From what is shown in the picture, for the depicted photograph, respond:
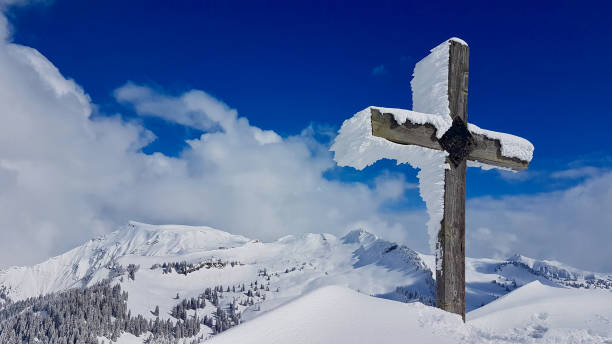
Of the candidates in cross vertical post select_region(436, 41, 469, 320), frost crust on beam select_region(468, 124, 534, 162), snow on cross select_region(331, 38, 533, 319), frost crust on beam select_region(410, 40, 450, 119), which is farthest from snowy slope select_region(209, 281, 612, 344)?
frost crust on beam select_region(410, 40, 450, 119)

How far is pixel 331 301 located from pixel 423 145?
249 cm

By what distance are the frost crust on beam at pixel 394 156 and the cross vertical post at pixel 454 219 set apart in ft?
0.41

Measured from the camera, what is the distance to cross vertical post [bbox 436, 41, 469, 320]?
5.35 m

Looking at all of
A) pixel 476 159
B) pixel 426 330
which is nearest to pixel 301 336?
pixel 426 330

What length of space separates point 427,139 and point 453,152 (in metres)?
0.53

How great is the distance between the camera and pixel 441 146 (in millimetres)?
5641

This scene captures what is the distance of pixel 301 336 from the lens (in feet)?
11.7

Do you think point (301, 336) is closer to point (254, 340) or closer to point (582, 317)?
point (254, 340)

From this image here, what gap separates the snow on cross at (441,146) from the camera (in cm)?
504

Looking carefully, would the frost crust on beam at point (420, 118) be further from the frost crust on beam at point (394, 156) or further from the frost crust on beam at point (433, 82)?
the frost crust on beam at point (394, 156)

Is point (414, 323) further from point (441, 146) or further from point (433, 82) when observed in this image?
point (433, 82)

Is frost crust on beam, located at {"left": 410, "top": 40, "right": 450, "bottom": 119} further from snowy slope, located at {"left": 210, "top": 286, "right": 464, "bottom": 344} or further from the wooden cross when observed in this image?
snowy slope, located at {"left": 210, "top": 286, "right": 464, "bottom": 344}

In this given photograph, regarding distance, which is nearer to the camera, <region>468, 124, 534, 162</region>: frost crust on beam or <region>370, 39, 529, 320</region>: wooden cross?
<region>370, 39, 529, 320</region>: wooden cross

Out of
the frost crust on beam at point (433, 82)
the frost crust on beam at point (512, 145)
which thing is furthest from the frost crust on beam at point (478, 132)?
the frost crust on beam at point (433, 82)
